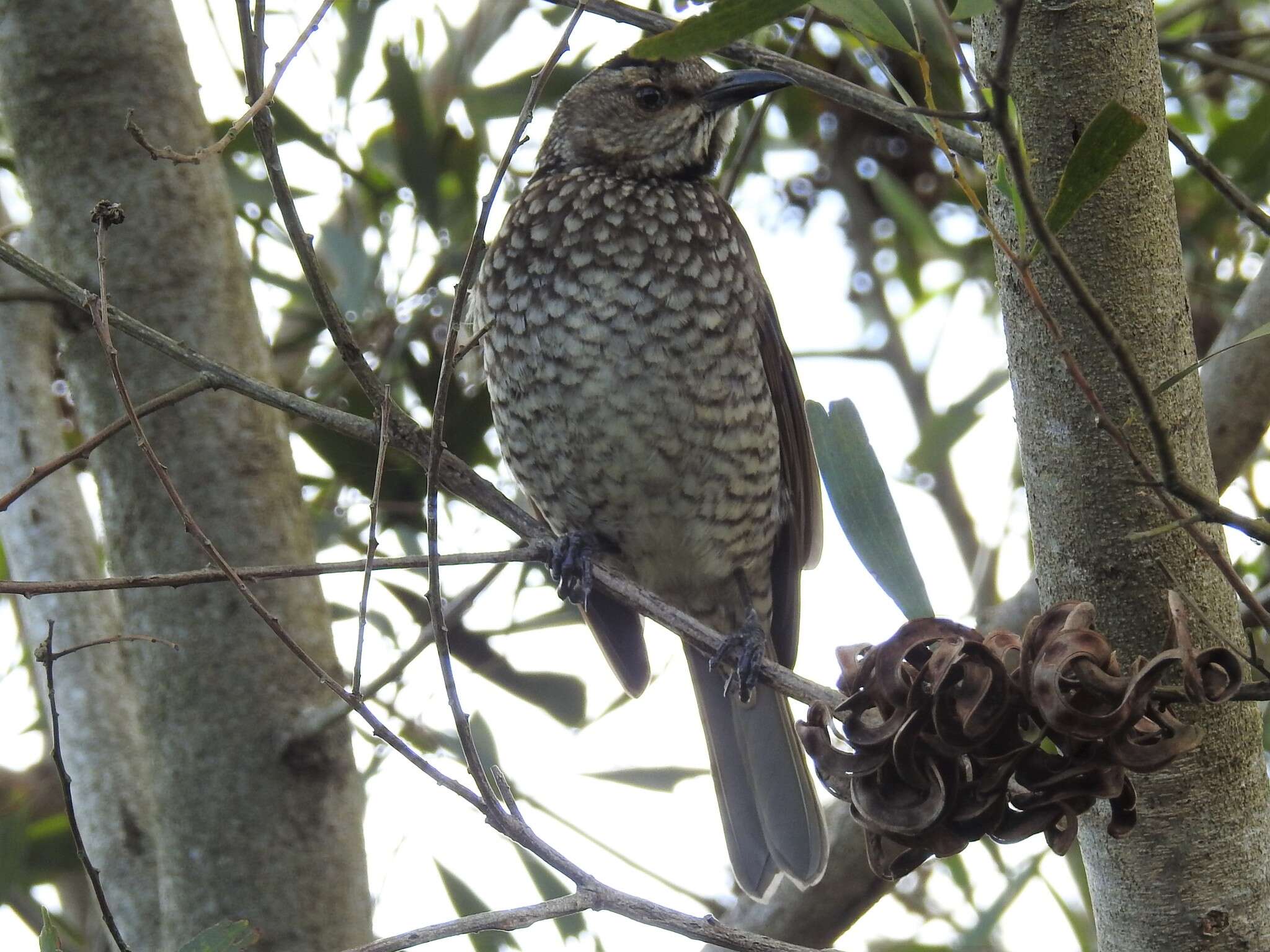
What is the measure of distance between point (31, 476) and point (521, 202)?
150 centimetres

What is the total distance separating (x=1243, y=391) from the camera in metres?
2.06

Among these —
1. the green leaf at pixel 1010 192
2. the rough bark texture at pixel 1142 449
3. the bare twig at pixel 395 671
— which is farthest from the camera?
the bare twig at pixel 395 671

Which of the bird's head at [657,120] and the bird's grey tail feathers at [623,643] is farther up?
the bird's head at [657,120]

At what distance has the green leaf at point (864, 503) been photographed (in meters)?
1.59

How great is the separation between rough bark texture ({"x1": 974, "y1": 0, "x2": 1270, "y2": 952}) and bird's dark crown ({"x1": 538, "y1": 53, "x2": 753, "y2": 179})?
5.23 feet

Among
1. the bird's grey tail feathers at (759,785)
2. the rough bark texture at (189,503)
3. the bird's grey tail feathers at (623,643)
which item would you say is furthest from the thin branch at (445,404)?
the bird's grey tail feathers at (623,643)

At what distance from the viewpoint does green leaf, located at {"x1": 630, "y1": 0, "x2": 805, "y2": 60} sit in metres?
1.15

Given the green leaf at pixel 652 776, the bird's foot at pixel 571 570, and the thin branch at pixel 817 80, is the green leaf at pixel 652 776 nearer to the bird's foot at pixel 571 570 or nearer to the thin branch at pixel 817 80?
the bird's foot at pixel 571 570

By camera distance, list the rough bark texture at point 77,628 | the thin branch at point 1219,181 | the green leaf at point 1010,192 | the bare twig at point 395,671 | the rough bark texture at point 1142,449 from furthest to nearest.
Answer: the rough bark texture at point 77,628 → the bare twig at point 395,671 → the thin branch at point 1219,181 → the rough bark texture at point 1142,449 → the green leaf at point 1010,192

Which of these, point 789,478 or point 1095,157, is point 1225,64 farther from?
point 1095,157

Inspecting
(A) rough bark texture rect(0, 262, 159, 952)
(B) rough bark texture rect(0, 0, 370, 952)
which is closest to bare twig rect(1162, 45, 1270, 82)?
(B) rough bark texture rect(0, 0, 370, 952)

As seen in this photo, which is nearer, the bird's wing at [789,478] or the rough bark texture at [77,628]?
the rough bark texture at [77,628]

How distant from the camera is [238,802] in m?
2.09

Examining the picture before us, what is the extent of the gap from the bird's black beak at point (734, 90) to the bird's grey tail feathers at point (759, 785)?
47.7 inches
